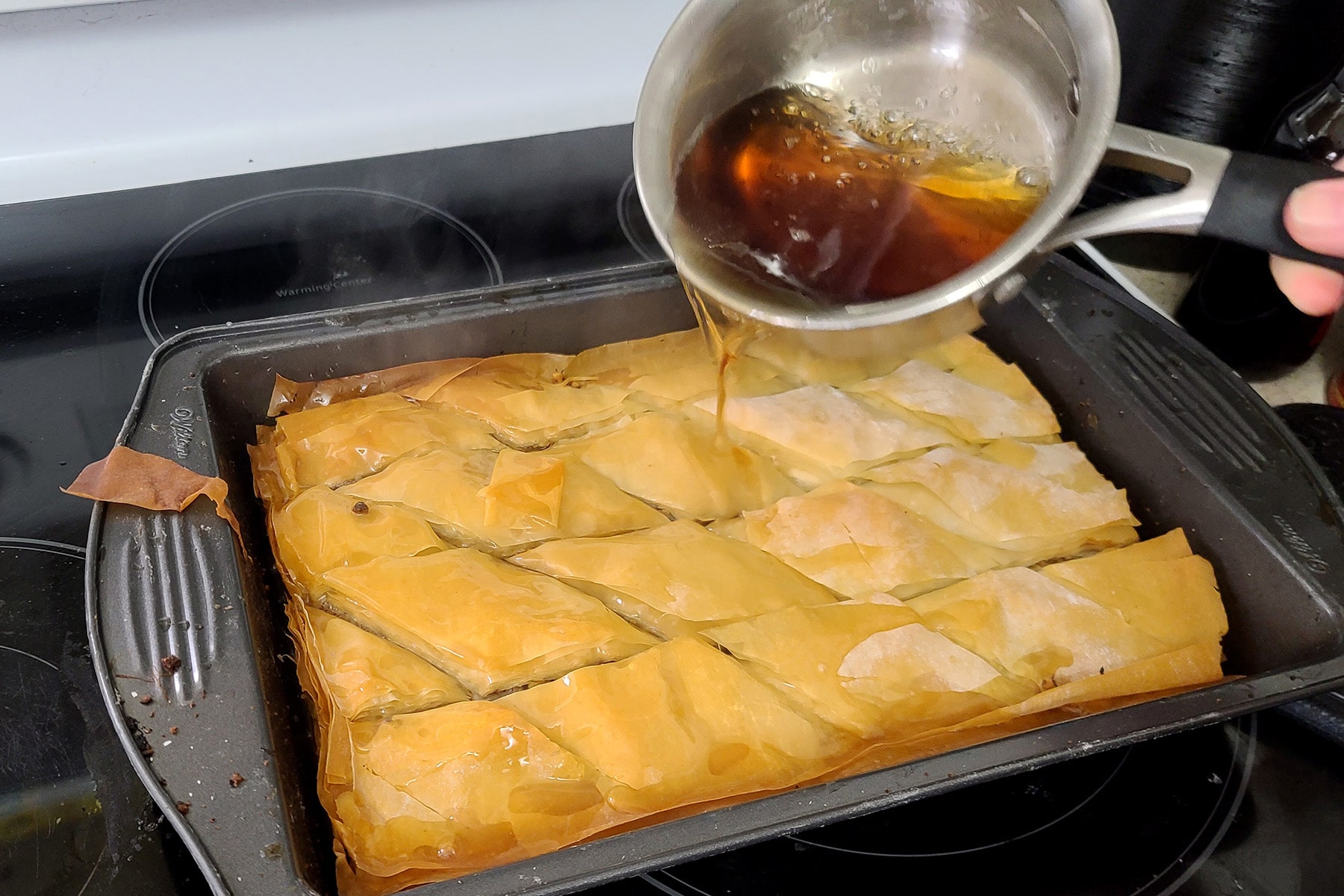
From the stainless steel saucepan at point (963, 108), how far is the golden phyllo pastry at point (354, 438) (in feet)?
1.56

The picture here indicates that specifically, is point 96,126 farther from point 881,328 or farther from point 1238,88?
point 1238,88

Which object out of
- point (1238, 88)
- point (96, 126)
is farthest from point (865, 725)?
point (96, 126)

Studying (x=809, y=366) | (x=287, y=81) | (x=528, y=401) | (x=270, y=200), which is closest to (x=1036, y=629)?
(x=809, y=366)

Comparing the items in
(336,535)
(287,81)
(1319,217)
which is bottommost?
(336,535)

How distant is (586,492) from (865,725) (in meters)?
0.45

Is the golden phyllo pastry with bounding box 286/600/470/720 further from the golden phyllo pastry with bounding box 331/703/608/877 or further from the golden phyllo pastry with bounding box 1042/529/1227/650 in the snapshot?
the golden phyllo pastry with bounding box 1042/529/1227/650

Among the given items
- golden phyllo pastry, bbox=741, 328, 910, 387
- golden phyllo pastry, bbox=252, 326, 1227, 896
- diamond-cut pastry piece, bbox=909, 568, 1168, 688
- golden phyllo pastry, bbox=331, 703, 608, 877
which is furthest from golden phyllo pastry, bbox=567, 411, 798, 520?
golden phyllo pastry, bbox=331, 703, 608, 877

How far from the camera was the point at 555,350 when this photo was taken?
136 centimetres

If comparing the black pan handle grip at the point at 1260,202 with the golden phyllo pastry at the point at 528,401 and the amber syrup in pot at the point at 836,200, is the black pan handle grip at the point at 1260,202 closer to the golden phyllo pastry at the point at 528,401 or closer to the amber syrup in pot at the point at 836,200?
the amber syrup in pot at the point at 836,200

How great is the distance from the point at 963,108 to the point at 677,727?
76 cm

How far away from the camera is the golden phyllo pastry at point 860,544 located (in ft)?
3.83

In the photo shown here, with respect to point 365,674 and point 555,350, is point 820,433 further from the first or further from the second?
point 365,674

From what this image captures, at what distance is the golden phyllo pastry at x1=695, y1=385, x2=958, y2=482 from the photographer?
4.17 ft

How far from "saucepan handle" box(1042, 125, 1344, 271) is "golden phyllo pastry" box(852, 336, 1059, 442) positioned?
Answer: 0.54 m
